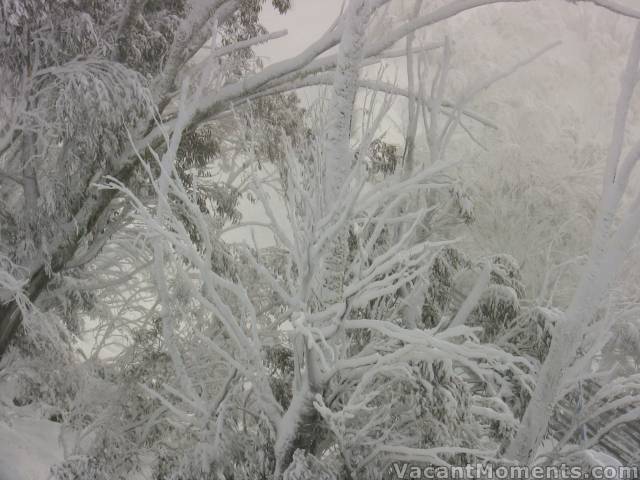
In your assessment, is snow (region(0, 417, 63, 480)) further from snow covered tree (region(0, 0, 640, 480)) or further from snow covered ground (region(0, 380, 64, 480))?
snow covered tree (region(0, 0, 640, 480))

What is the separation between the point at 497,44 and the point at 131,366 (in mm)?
16704

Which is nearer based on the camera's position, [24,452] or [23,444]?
[24,452]

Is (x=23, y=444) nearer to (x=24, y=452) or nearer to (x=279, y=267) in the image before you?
(x=24, y=452)

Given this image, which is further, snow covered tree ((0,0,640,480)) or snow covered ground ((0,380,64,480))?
snow covered ground ((0,380,64,480))

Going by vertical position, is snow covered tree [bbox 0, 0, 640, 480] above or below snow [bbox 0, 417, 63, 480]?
above

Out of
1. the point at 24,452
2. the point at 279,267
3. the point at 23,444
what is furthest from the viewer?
the point at 23,444

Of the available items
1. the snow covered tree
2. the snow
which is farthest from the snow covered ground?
the snow covered tree

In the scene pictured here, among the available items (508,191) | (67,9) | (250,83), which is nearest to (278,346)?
(250,83)

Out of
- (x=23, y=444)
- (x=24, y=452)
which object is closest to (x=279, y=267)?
(x=24, y=452)

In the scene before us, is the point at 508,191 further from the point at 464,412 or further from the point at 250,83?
the point at 464,412

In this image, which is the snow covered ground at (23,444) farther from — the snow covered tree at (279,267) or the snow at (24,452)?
the snow covered tree at (279,267)

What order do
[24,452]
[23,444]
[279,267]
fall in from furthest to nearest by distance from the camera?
[23,444]
[24,452]
[279,267]

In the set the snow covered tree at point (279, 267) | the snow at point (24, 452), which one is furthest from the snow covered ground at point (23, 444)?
the snow covered tree at point (279, 267)

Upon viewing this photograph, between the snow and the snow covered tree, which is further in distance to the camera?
the snow
